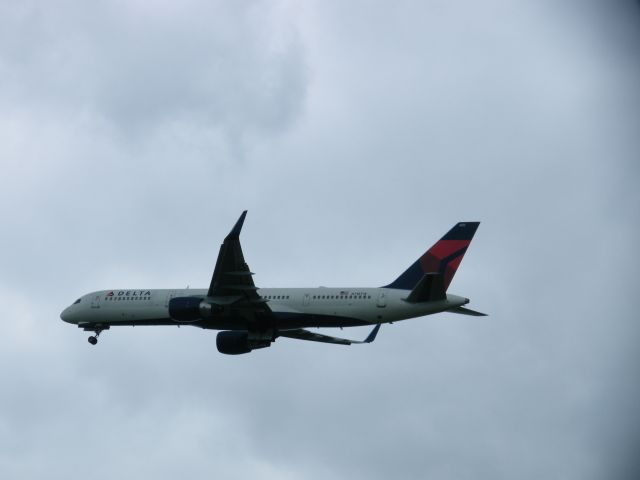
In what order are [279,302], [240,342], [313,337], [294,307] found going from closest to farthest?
[294,307]
[279,302]
[240,342]
[313,337]

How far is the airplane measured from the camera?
156 feet

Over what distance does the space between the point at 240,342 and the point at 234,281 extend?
252 inches

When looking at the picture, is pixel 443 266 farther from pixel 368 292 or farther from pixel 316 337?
pixel 316 337

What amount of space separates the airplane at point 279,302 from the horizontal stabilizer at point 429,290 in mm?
45

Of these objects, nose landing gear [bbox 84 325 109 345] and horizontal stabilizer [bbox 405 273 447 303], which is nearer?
horizontal stabilizer [bbox 405 273 447 303]

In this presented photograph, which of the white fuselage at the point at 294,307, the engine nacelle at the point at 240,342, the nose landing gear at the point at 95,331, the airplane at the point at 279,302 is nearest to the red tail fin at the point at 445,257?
the airplane at the point at 279,302

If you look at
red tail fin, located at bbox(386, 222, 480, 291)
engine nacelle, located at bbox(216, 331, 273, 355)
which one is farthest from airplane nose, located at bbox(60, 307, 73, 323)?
red tail fin, located at bbox(386, 222, 480, 291)

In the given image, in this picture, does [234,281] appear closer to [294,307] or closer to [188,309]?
[188,309]

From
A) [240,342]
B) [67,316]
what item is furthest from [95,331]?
[240,342]

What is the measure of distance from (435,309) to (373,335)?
32.5 feet

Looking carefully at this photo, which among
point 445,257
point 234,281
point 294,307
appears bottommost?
point 294,307

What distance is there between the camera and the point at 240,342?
5491cm

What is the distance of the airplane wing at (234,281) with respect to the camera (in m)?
47.5

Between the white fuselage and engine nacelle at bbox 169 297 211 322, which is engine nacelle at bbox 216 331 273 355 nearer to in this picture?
the white fuselage
